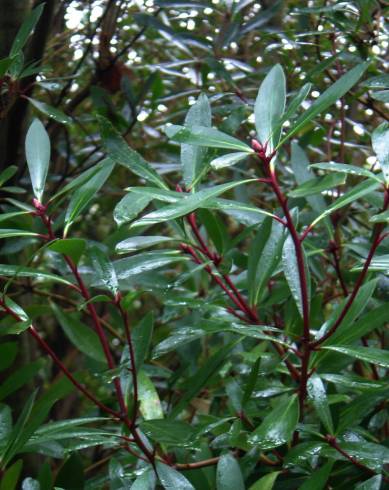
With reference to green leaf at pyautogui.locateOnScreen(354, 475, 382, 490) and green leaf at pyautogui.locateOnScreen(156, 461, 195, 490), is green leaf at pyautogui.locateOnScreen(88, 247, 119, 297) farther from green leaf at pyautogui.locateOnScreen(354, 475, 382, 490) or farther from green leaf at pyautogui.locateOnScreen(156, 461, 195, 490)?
green leaf at pyautogui.locateOnScreen(354, 475, 382, 490)

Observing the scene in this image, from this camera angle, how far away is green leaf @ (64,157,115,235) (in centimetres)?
89

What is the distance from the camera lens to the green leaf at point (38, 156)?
901 mm

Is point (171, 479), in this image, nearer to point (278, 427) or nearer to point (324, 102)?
point (278, 427)

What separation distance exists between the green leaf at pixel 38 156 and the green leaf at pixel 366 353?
0.37 meters

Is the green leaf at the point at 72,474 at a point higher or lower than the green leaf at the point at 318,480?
lower

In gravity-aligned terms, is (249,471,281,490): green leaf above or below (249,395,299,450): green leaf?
below

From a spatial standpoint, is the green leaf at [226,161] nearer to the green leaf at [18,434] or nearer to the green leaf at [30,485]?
the green leaf at [18,434]

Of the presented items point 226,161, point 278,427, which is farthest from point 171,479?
point 226,161

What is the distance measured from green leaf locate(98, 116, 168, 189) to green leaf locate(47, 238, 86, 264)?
0.41 feet

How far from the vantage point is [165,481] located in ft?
2.79

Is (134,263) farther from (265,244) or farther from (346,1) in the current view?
(346,1)

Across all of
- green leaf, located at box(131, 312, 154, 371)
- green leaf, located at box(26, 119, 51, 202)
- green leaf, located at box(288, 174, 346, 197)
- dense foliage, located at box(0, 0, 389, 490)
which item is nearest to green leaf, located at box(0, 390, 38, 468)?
dense foliage, located at box(0, 0, 389, 490)

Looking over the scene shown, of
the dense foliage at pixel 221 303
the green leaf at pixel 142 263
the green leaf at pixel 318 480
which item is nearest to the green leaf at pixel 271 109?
the dense foliage at pixel 221 303

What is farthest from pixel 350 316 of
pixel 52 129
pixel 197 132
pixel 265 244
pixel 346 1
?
pixel 52 129
